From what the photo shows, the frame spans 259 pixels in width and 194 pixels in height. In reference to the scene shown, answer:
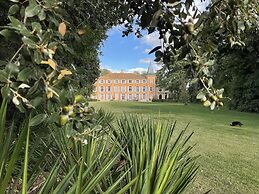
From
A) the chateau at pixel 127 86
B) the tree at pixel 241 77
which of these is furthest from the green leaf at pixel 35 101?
the chateau at pixel 127 86

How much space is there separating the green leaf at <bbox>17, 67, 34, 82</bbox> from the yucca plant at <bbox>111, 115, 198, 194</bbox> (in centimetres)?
53

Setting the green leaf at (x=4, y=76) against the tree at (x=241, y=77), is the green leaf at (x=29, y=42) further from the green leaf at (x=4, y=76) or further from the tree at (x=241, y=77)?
the tree at (x=241, y=77)

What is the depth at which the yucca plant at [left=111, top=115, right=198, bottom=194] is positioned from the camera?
1.70m

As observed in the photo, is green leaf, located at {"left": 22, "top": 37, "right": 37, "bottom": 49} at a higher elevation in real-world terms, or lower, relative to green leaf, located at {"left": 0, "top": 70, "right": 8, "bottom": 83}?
higher

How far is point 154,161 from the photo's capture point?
2.08m

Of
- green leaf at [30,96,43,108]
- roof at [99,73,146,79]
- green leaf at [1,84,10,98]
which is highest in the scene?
roof at [99,73,146,79]

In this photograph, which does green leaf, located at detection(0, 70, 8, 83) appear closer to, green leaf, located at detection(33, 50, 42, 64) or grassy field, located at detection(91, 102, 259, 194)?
green leaf, located at detection(33, 50, 42, 64)

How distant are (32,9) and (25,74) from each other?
0.19m

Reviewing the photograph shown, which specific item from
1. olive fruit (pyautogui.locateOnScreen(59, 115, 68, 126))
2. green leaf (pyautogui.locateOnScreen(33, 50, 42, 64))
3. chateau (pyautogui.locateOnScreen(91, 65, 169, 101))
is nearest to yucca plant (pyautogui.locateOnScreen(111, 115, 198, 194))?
olive fruit (pyautogui.locateOnScreen(59, 115, 68, 126))

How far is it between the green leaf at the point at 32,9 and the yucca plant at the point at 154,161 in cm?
65

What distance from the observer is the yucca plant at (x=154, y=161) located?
5.57 feet

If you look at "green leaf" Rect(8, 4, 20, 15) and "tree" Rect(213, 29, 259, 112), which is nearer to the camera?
"green leaf" Rect(8, 4, 20, 15)

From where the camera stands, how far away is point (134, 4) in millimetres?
1607

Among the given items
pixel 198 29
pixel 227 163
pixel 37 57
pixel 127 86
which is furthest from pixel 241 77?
pixel 127 86
